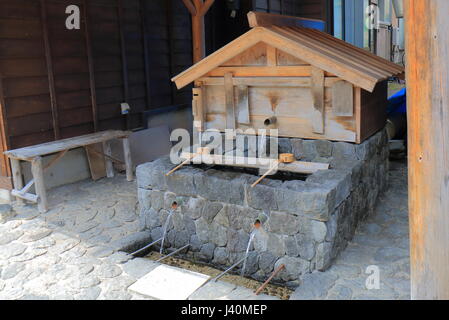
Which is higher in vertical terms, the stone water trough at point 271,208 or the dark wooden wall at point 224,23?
the dark wooden wall at point 224,23

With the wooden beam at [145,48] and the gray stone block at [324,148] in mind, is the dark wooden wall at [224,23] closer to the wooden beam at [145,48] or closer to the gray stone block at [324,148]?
the wooden beam at [145,48]

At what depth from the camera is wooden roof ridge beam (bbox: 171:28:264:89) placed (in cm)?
529

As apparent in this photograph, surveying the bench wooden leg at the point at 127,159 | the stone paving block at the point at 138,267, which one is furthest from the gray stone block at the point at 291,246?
the bench wooden leg at the point at 127,159

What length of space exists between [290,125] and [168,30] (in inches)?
192

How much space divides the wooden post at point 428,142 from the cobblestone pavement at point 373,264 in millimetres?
1056

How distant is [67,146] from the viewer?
21.8ft

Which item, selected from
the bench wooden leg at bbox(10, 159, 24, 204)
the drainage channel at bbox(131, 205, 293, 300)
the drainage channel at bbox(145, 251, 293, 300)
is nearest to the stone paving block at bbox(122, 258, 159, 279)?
the drainage channel at bbox(131, 205, 293, 300)

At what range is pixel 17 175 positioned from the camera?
649cm

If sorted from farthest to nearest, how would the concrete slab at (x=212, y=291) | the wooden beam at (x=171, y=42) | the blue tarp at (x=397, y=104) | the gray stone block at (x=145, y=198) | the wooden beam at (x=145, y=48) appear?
the wooden beam at (x=171, y=42) → the blue tarp at (x=397, y=104) → the wooden beam at (x=145, y=48) → the gray stone block at (x=145, y=198) → the concrete slab at (x=212, y=291)

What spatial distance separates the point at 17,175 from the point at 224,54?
3.42m

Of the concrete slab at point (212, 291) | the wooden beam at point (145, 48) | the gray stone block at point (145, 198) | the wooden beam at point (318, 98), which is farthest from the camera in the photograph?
the wooden beam at point (145, 48)

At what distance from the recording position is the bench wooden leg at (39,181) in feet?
20.1

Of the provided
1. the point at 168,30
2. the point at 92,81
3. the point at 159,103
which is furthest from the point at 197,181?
the point at 168,30

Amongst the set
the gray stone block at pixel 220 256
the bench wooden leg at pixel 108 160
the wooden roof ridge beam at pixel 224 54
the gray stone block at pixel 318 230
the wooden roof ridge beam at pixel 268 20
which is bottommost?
the gray stone block at pixel 220 256
